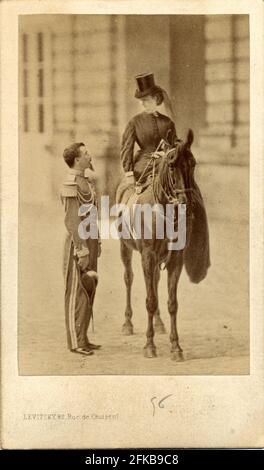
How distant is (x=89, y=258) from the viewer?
2217mm

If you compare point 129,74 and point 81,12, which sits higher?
point 81,12

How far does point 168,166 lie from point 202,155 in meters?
0.12

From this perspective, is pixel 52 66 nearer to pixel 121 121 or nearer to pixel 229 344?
pixel 121 121

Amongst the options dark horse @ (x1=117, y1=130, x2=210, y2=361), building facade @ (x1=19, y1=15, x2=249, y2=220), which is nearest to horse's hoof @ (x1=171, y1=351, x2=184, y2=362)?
dark horse @ (x1=117, y1=130, x2=210, y2=361)

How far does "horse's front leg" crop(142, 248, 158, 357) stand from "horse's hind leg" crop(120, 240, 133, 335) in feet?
0.16

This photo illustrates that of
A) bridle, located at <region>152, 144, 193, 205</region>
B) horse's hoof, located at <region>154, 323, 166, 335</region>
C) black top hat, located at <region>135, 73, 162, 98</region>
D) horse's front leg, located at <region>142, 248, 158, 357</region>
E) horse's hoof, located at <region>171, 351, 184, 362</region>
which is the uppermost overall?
black top hat, located at <region>135, 73, 162, 98</region>

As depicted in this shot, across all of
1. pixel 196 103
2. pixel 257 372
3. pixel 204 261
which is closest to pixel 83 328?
pixel 204 261

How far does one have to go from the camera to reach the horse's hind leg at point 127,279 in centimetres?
220

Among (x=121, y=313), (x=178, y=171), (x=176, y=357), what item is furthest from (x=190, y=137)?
(x=176, y=357)

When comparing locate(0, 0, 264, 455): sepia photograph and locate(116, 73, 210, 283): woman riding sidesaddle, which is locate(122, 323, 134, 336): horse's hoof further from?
locate(116, 73, 210, 283): woman riding sidesaddle

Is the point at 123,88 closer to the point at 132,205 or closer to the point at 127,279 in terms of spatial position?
the point at 132,205

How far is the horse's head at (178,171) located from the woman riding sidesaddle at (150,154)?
0.02 metres

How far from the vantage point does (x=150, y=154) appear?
2.21 m

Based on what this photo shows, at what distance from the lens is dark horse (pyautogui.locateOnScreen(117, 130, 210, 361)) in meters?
2.20
